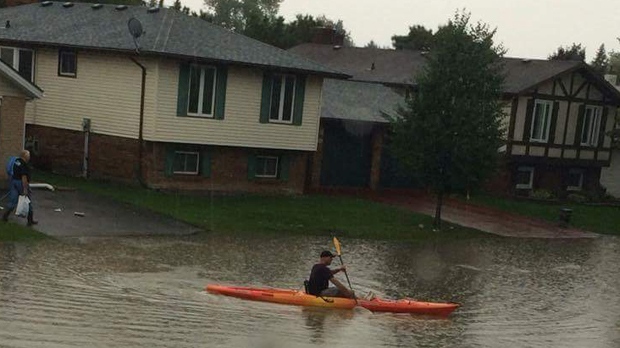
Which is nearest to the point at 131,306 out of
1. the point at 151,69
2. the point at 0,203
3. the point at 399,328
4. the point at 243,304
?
the point at 243,304

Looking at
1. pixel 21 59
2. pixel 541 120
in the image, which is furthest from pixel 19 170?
pixel 541 120

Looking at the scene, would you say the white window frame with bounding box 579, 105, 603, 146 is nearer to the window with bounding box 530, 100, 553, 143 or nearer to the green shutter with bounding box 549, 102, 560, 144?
the green shutter with bounding box 549, 102, 560, 144

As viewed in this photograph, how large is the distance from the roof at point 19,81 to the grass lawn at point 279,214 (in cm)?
335

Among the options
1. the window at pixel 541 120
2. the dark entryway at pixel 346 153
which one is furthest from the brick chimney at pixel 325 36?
the dark entryway at pixel 346 153

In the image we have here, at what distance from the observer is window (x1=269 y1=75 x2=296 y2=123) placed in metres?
33.7

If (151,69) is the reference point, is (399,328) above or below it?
below

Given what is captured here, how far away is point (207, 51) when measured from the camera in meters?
31.8

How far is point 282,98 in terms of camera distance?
33906mm

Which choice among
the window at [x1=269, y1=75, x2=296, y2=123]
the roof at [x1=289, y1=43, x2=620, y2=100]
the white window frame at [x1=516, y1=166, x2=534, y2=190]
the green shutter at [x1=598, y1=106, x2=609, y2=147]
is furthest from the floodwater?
the green shutter at [x1=598, y1=106, x2=609, y2=147]

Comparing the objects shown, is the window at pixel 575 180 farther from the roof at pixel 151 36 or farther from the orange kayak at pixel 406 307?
the orange kayak at pixel 406 307

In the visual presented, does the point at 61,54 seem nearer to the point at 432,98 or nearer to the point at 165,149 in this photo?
the point at 165,149

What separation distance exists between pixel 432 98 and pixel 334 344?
55.0 feet

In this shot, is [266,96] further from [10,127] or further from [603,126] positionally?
[603,126]

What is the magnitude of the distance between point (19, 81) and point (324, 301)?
1435 centimetres
